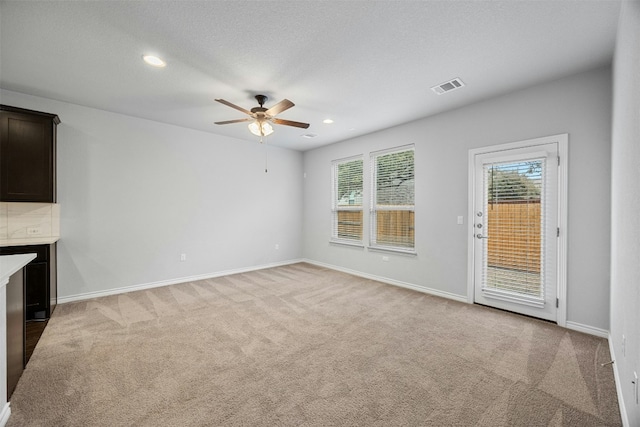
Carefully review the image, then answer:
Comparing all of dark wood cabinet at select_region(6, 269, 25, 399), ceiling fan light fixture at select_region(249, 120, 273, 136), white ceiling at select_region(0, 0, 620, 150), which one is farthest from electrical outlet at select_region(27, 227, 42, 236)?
ceiling fan light fixture at select_region(249, 120, 273, 136)

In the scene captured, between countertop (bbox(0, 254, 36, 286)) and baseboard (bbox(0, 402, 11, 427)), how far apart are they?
0.79 meters

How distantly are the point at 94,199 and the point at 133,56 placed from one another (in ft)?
8.17

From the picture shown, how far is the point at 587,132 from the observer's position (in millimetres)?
2859

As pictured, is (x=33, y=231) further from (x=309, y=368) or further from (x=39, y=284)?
(x=309, y=368)

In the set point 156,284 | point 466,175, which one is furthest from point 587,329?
point 156,284

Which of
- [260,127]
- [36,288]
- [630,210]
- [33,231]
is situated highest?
[260,127]

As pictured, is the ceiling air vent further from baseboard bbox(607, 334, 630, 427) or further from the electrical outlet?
the electrical outlet

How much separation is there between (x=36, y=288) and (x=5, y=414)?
2223 millimetres

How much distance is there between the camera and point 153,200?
4.58 meters

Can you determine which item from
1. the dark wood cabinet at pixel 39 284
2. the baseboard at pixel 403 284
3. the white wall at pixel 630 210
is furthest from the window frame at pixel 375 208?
the dark wood cabinet at pixel 39 284

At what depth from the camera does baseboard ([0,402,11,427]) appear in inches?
62.5

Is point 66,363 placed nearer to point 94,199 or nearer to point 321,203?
point 94,199

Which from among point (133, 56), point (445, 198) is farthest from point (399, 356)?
A: point (133, 56)

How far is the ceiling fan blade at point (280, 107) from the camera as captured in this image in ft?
9.36
